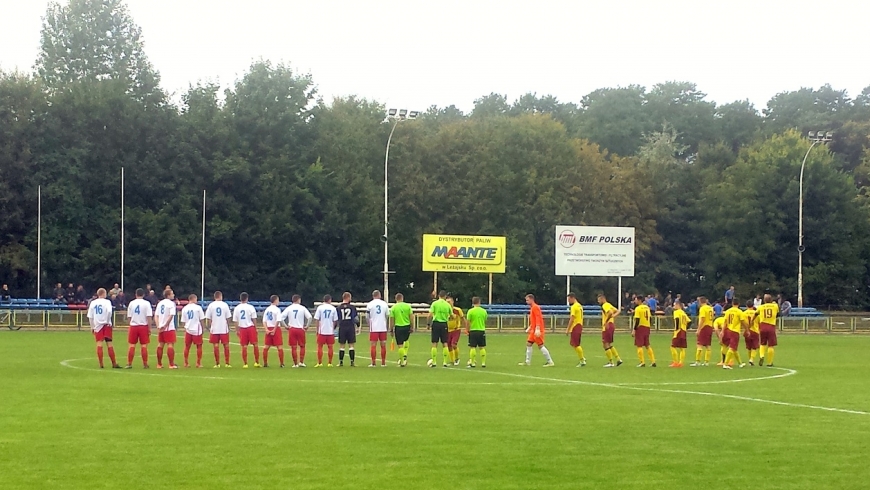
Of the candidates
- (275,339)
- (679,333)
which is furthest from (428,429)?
(679,333)

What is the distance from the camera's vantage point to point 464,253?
57.7 m

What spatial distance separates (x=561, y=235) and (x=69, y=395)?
41.7m

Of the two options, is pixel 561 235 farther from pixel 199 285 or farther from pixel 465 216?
pixel 199 285

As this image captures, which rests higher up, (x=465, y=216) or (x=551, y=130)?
(x=551, y=130)

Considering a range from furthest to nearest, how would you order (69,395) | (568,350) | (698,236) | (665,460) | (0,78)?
(698,236) → (0,78) → (568,350) → (69,395) → (665,460)

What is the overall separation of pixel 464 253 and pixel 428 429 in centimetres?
4329

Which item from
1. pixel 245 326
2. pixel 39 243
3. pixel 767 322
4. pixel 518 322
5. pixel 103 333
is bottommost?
pixel 518 322

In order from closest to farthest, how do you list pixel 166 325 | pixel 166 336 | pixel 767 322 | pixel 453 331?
pixel 166 325, pixel 166 336, pixel 453 331, pixel 767 322

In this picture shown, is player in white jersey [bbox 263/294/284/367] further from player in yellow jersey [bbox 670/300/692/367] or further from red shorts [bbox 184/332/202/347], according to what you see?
player in yellow jersey [bbox 670/300/692/367]

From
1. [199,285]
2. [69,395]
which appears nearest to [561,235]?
[199,285]

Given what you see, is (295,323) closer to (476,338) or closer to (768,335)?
(476,338)

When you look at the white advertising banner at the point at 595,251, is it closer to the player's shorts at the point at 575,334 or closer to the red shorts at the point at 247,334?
the player's shorts at the point at 575,334

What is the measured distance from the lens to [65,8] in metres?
81.2

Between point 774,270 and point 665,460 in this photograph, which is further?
point 774,270
